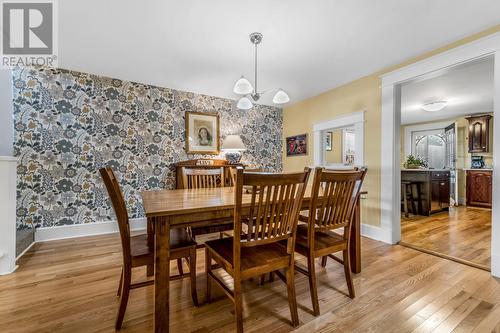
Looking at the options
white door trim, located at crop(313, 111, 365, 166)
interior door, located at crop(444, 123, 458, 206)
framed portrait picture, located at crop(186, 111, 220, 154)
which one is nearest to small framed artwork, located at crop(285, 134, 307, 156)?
white door trim, located at crop(313, 111, 365, 166)

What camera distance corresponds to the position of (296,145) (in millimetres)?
4512

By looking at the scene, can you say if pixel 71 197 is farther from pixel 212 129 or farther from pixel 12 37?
pixel 212 129

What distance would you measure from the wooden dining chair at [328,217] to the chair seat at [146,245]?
820mm

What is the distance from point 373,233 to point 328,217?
1.88 meters

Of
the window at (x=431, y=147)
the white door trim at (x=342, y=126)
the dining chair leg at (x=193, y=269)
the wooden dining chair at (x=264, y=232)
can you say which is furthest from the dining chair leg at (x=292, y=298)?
the window at (x=431, y=147)

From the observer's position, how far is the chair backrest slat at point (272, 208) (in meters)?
1.25

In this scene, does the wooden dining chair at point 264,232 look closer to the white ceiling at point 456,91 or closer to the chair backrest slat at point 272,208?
the chair backrest slat at point 272,208

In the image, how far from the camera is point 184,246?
1.54m

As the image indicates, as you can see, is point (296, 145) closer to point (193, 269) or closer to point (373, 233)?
point (373, 233)

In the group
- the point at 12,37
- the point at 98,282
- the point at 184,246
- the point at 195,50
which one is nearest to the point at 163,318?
the point at 184,246

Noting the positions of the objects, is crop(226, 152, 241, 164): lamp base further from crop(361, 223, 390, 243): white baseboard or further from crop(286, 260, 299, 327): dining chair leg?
crop(286, 260, 299, 327): dining chair leg

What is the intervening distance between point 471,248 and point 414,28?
2566 mm

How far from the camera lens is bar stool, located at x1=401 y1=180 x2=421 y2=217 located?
167 inches

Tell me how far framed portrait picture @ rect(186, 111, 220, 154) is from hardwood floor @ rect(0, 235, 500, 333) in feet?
6.82
